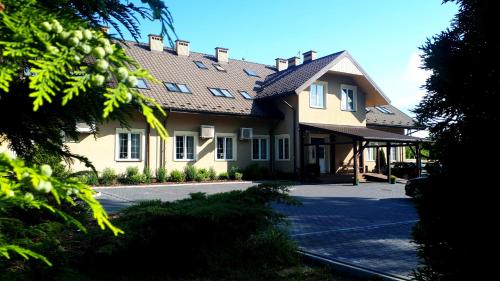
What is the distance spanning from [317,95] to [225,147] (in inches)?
253

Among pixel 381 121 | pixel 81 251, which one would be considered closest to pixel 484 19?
pixel 81 251

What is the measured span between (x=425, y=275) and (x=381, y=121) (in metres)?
26.3

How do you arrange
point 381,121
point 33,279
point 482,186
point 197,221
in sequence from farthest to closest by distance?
point 381,121 < point 197,221 < point 482,186 < point 33,279

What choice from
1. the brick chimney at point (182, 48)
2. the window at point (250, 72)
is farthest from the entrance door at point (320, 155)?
the brick chimney at point (182, 48)

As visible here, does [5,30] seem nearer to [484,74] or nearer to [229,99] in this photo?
[484,74]

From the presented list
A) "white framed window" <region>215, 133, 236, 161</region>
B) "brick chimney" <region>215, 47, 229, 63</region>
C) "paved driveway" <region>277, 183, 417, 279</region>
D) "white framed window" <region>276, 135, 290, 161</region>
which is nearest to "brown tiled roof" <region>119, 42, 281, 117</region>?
"brick chimney" <region>215, 47, 229, 63</region>

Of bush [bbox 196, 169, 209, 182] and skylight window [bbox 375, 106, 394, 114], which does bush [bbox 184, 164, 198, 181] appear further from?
skylight window [bbox 375, 106, 394, 114]

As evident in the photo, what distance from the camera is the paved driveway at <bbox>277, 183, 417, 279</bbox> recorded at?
5859 mm

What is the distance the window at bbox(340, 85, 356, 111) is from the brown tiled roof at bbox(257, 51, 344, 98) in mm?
2216

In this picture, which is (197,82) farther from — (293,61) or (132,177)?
(293,61)

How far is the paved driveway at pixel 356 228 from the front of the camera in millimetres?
5922

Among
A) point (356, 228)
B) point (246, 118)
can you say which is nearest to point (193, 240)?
point (356, 228)

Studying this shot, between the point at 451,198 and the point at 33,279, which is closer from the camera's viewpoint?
the point at 33,279

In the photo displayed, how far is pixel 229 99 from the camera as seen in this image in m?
22.9
